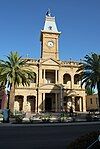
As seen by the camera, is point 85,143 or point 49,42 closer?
point 85,143

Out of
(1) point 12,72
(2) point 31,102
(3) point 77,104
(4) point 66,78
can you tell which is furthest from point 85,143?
(4) point 66,78

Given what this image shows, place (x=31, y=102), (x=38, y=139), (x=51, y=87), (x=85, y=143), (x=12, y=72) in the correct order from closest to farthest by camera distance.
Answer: (x=85, y=143) → (x=38, y=139) → (x=12, y=72) → (x=51, y=87) → (x=31, y=102)

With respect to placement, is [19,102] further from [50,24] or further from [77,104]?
[50,24]

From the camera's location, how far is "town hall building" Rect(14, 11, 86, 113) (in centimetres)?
6531

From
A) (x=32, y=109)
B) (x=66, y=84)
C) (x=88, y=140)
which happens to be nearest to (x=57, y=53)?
(x=66, y=84)

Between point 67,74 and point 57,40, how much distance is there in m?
8.91

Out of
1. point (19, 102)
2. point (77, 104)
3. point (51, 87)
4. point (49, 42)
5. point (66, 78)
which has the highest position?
point (49, 42)

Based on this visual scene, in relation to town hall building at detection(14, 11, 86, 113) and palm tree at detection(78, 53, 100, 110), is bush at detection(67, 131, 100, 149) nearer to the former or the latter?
palm tree at detection(78, 53, 100, 110)

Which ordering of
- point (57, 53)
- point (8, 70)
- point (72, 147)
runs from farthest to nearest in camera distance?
point (57, 53) < point (8, 70) < point (72, 147)

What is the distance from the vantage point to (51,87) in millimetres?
65562

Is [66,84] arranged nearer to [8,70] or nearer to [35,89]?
[35,89]

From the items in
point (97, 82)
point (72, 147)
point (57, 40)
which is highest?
point (57, 40)

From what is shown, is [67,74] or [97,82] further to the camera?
[67,74]

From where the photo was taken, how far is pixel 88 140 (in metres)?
8.38
